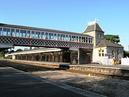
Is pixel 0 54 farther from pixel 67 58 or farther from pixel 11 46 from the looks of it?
pixel 11 46

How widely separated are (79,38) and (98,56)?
366 inches

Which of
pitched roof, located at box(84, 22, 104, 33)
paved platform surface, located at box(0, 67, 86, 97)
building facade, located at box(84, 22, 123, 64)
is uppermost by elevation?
pitched roof, located at box(84, 22, 104, 33)

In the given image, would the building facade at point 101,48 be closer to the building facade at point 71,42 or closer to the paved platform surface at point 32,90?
the building facade at point 71,42

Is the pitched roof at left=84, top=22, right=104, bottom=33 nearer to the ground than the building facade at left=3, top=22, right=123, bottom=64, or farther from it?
farther from it

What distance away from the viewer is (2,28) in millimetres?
66500

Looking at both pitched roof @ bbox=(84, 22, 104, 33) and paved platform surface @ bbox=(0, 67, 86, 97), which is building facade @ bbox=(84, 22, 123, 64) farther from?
paved platform surface @ bbox=(0, 67, 86, 97)

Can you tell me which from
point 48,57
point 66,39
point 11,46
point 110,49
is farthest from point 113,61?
point 48,57

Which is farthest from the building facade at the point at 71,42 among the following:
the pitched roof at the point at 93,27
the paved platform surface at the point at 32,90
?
the paved platform surface at the point at 32,90

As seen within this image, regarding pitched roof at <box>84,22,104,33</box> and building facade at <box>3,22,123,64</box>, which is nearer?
building facade at <box>3,22,123,64</box>

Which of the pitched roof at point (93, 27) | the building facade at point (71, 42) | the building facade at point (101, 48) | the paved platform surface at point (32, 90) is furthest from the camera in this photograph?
the pitched roof at point (93, 27)

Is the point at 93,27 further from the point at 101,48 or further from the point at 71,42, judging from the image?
the point at 101,48

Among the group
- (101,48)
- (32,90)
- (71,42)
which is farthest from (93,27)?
(32,90)

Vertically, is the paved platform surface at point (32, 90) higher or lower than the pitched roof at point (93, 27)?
lower

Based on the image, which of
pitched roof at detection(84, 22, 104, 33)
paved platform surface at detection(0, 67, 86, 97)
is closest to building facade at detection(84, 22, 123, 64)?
pitched roof at detection(84, 22, 104, 33)
